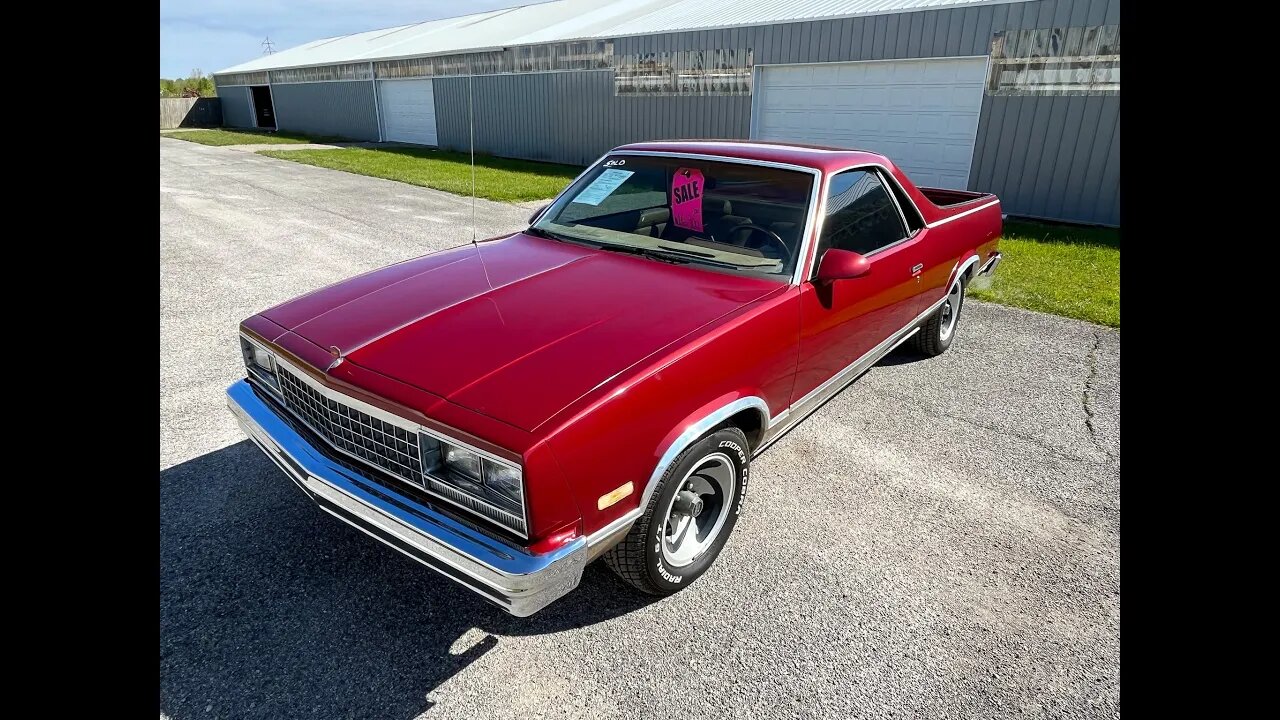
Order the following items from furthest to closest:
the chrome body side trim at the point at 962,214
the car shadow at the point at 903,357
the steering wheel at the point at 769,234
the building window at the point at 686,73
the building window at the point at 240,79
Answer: the building window at the point at 240,79, the building window at the point at 686,73, the car shadow at the point at 903,357, the chrome body side trim at the point at 962,214, the steering wheel at the point at 769,234

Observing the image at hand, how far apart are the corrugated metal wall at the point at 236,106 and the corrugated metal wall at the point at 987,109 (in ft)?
92.9

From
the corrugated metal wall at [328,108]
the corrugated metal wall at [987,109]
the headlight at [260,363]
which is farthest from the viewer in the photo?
the corrugated metal wall at [328,108]

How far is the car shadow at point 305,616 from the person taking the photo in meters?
2.23

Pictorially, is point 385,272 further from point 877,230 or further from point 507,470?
point 877,230

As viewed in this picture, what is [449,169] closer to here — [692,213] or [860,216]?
[692,213]

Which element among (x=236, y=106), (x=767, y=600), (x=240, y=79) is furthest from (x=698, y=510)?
(x=236, y=106)

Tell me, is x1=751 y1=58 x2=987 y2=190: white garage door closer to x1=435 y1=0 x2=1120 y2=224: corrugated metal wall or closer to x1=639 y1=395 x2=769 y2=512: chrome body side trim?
x1=435 y1=0 x2=1120 y2=224: corrugated metal wall

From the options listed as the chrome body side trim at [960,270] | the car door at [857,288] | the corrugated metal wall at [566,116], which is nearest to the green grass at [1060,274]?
the chrome body side trim at [960,270]

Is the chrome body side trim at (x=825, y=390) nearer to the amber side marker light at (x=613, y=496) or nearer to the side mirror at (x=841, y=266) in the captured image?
the side mirror at (x=841, y=266)

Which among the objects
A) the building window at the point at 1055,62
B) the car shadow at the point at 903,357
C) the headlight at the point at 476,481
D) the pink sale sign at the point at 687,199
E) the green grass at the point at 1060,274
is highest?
the building window at the point at 1055,62

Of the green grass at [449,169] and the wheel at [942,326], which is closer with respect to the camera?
the wheel at [942,326]

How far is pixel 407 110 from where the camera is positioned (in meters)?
24.0
